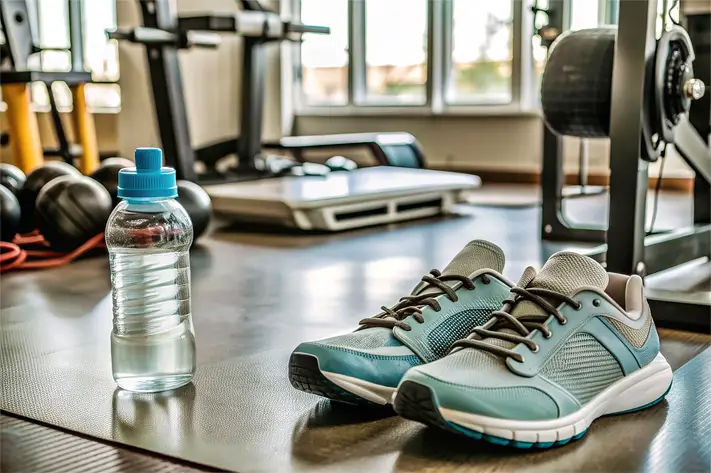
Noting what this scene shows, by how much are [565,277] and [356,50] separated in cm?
562

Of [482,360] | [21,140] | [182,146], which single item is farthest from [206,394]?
[21,140]

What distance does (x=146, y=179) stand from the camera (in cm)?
117

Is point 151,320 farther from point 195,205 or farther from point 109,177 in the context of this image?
point 109,177

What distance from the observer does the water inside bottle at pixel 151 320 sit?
1278mm

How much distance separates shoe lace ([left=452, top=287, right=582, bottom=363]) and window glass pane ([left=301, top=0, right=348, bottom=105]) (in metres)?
5.70

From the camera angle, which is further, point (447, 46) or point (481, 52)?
point (447, 46)

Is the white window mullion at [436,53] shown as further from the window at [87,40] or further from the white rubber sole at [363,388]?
the white rubber sole at [363,388]

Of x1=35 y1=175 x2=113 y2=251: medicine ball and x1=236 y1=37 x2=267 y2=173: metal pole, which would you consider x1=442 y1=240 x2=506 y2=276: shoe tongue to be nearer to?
x1=35 y1=175 x2=113 y2=251: medicine ball

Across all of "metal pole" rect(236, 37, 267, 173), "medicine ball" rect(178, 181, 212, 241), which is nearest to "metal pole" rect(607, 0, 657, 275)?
"medicine ball" rect(178, 181, 212, 241)

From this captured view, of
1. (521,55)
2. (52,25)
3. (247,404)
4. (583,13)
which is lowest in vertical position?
Result: (247,404)

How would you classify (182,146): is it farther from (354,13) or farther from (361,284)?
(354,13)

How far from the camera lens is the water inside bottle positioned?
1278 millimetres

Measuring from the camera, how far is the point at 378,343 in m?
1.15

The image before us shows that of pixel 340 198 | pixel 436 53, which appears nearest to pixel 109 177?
pixel 340 198
